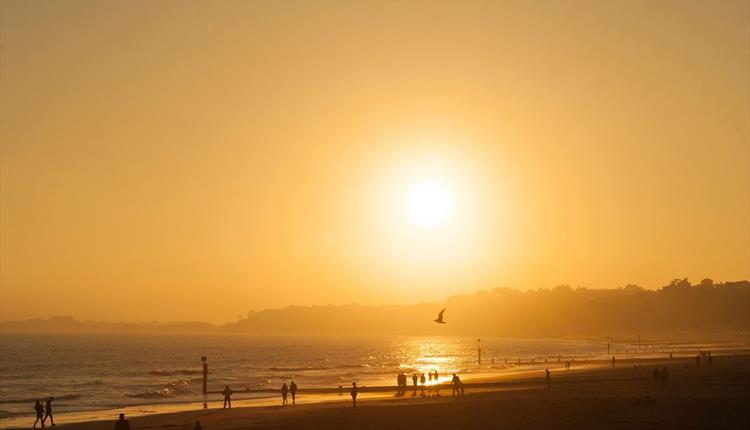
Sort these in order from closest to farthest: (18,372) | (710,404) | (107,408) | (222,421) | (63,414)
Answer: (710,404) → (222,421) → (63,414) → (107,408) → (18,372)

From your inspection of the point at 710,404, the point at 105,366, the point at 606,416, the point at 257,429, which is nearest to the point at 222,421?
the point at 257,429

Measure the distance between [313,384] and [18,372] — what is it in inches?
2512

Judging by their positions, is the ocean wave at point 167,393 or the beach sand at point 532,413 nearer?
the beach sand at point 532,413

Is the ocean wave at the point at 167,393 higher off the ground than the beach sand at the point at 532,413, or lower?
lower

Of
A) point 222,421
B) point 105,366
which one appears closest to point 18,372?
point 105,366

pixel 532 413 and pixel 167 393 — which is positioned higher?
pixel 532 413

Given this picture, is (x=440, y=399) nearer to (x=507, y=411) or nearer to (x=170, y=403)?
(x=507, y=411)

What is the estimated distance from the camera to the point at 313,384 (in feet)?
250

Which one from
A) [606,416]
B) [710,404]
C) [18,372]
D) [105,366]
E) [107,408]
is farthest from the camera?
[105,366]

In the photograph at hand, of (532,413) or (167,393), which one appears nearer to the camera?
(532,413)

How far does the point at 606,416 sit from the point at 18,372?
107841 millimetres

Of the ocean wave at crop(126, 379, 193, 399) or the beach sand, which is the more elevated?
the beach sand

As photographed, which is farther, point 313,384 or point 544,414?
point 313,384

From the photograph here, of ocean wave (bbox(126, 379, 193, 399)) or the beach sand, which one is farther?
ocean wave (bbox(126, 379, 193, 399))
